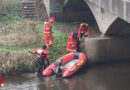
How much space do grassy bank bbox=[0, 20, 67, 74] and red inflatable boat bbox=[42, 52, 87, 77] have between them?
63 centimetres

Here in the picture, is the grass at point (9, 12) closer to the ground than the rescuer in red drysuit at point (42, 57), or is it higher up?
higher up

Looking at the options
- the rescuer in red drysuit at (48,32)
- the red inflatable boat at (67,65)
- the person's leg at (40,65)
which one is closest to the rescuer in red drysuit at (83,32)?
the red inflatable boat at (67,65)

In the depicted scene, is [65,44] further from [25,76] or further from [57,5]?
[57,5]

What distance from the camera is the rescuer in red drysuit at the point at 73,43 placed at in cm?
1288

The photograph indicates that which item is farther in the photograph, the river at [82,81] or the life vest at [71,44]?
the life vest at [71,44]

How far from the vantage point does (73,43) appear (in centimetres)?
1297

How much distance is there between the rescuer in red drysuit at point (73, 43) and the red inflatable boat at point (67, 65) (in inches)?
12.6

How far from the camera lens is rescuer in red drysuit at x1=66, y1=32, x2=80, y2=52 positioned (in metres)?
12.9

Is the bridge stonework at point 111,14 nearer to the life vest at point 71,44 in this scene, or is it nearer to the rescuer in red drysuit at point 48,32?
the life vest at point 71,44

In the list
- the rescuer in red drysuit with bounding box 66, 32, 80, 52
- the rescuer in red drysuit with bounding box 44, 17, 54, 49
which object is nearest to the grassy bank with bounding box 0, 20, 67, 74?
the rescuer in red drysuit with bounding box 44, 17, 54, 49

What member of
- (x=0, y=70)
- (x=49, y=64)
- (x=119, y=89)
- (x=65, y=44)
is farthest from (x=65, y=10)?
(x=119, y=89)

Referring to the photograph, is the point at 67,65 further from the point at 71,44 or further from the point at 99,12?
the point at 99,12

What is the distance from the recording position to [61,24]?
17312 mm

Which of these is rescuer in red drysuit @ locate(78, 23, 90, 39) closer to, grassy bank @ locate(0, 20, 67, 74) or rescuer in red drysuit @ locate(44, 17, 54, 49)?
grassy bank @ locate(0, 20, 67, 74)
